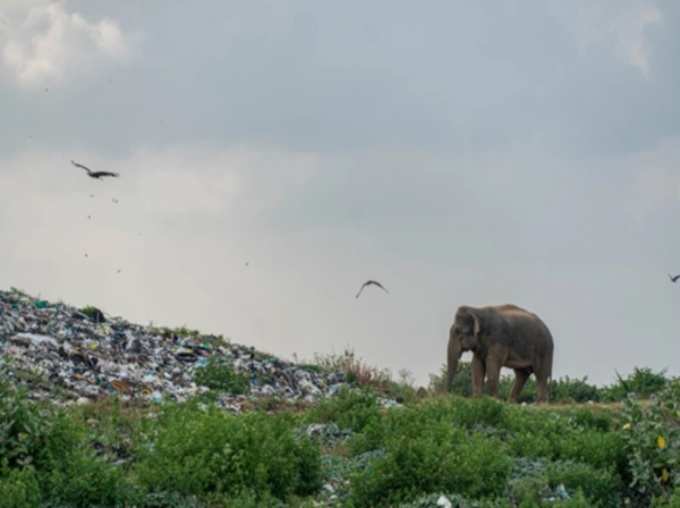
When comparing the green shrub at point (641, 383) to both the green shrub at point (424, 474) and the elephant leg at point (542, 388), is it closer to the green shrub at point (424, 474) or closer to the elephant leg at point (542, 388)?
the elephant leg at point (542, 388)

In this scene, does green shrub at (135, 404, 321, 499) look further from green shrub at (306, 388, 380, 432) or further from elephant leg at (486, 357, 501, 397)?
elephant leg at (486, 357, 501, 397)

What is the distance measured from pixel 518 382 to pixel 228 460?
14.8 metres

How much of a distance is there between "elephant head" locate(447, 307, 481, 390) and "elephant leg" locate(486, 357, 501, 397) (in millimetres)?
448

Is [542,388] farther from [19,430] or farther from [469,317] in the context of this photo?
[19,430]

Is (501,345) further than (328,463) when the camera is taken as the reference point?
Yes

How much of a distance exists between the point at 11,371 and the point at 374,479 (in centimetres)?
916

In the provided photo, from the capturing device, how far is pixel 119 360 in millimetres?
21906

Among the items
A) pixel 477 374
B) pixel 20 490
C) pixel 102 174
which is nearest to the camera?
pixel 20 490

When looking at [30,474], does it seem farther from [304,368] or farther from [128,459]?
[304,368]

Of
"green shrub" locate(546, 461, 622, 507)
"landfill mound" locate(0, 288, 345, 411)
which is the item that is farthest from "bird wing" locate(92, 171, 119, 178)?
"green shrub" locate(546, 461, 622, 507)

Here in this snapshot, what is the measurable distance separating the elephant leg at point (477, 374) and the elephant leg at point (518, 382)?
161 cm

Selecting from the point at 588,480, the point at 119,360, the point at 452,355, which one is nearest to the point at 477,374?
the point at 452,355

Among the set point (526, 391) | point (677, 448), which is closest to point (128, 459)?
point (677, 448)

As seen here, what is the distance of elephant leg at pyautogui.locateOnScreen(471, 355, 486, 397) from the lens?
2348cm
